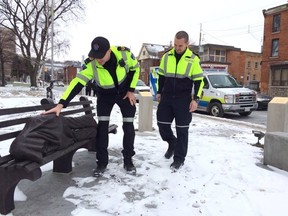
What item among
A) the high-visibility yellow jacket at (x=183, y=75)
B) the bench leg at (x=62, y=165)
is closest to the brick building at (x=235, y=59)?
the high-visibility yellow jacket at (x=183, y=75)

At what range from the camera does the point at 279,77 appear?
34.7m

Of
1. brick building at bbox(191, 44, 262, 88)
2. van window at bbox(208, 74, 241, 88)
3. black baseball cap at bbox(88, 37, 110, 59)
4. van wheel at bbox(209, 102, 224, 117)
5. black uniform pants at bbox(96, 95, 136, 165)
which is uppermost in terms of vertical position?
brick building at bbox(191, 44, 262, 88)

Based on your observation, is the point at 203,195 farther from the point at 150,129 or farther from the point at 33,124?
the point at 150,129

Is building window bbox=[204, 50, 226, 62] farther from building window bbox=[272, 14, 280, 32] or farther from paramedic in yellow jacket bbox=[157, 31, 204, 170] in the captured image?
paramedic in yellow jacket bbox=[157, 31, 204, 170]

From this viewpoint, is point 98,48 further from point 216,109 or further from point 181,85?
point 216,109

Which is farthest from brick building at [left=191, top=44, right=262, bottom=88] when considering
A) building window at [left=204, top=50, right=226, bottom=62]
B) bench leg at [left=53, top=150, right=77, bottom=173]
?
bench leg at [left=53, top=150, right=77, bottom=173]

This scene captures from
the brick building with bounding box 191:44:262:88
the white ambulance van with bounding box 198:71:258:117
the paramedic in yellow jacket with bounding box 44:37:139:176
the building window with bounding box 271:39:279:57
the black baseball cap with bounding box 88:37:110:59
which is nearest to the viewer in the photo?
the black baseball cap with bounding box 88:37:110:59

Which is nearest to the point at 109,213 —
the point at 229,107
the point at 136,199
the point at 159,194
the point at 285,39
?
the point at 136,199

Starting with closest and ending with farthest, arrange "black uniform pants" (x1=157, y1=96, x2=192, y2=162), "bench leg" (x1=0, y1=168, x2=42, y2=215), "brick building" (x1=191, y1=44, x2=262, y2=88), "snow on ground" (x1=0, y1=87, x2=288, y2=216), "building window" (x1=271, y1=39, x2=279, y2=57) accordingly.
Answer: "bench leg" (x1=0, y1=168, x2=42, y2=215), "snow on ground" (x1=0, y1=87, x2=288, y2=216), "black uniform pants" (x1=157, y1=96, x2=192, y2=162), "building window" (x1=271, y1=39, x2=279, y2=57), "brick building" (x1=191, y1=44, x2=262, y2=88)

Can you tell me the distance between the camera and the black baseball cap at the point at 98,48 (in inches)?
152

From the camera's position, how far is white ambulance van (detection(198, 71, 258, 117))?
13.5 meters

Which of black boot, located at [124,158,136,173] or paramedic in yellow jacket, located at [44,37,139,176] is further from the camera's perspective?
black boot, located at [124,158,136,173]

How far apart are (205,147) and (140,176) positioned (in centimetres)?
210

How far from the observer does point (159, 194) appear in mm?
3738
